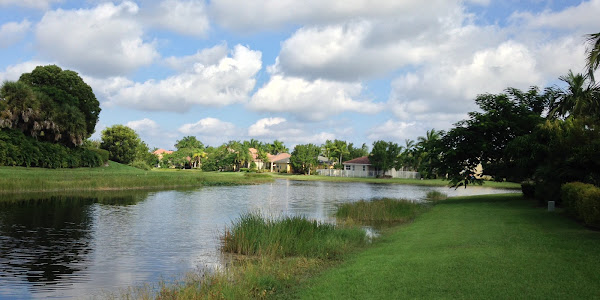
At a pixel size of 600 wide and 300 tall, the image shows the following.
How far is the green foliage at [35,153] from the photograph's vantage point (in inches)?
1834

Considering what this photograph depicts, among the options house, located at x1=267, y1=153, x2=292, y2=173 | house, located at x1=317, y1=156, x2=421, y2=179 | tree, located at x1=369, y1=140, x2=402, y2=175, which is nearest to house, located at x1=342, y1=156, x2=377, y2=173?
house, located at x1=317, y1=156, x2=421, y2=179

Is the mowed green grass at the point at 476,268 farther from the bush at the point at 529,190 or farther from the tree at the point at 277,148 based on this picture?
the tree at the point at 277,148

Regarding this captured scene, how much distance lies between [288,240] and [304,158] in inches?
3514

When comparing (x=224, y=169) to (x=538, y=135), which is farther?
(x=224, y=169)

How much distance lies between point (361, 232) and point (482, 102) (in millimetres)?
21531

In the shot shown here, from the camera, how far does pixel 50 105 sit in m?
53.6

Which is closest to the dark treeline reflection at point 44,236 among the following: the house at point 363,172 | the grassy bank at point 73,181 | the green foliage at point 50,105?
the grassy bank at point 73,181

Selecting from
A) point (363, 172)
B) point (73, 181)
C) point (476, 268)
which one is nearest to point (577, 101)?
point (476, 268)

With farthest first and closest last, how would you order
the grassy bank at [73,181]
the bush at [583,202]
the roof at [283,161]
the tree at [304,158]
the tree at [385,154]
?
the roof at [283,161], the tree at [304,158], the tree at [385,154], the grassy bank at [73,181], the bush at [583,202]

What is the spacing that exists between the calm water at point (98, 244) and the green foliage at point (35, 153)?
20555 mm

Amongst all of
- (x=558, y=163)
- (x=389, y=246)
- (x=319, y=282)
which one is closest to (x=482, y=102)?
(x=558, y=163)

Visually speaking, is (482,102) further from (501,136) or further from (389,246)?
(389,246)

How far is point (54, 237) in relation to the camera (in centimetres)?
1845

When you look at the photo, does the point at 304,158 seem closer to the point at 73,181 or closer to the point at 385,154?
the point at 385,154
